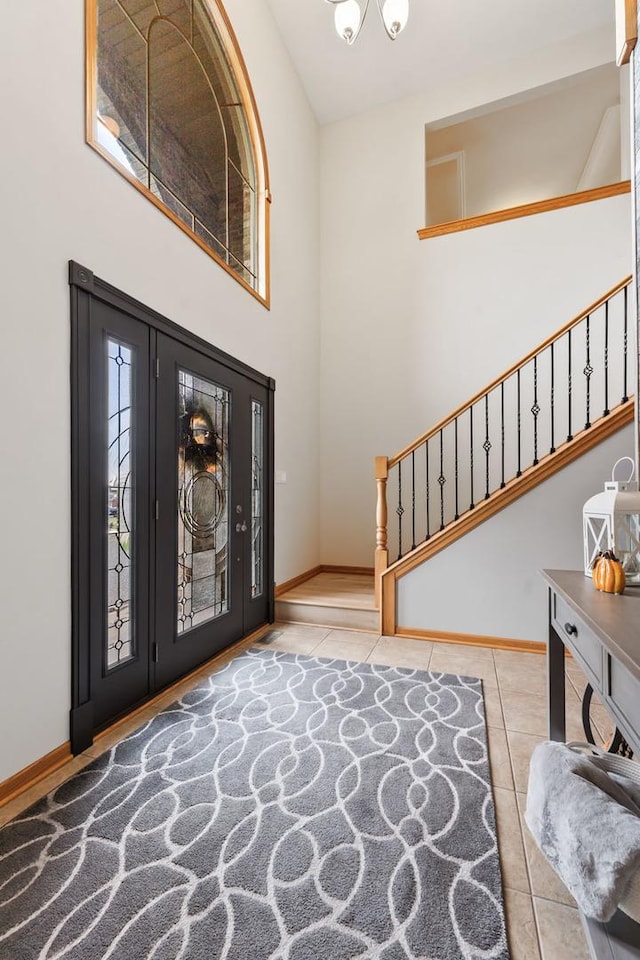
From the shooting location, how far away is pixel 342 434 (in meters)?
5.00

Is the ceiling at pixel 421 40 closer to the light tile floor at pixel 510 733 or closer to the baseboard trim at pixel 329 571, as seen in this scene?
the baseboard trim at pixel 329 571

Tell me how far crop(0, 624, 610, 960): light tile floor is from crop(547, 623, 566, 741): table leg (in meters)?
0.22

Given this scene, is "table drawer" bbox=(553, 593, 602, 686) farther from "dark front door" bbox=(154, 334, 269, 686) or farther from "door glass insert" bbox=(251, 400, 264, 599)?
"door glass insert" bbox=(251, 400, 264, 599)

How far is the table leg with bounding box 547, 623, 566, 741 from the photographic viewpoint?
1755 millimetres

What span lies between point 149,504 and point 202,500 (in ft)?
1.72

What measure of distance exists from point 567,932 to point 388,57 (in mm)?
6475

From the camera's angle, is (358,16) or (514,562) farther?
(358,16)

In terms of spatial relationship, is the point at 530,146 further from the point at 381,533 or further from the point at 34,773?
the point at 34,773

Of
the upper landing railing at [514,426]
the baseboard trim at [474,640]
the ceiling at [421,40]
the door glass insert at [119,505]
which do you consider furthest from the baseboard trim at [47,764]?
the ceiling at [421,40]

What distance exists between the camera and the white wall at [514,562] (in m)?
3.02

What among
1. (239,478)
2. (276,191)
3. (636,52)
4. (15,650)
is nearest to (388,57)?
(276,191)

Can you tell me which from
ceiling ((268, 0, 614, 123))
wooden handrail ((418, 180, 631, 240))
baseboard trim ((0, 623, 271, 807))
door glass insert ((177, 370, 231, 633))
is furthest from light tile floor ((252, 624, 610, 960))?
ceiling ((268, 0, 614, 123))

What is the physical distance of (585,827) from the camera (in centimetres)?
86

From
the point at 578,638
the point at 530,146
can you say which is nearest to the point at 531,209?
the point at 530,146
